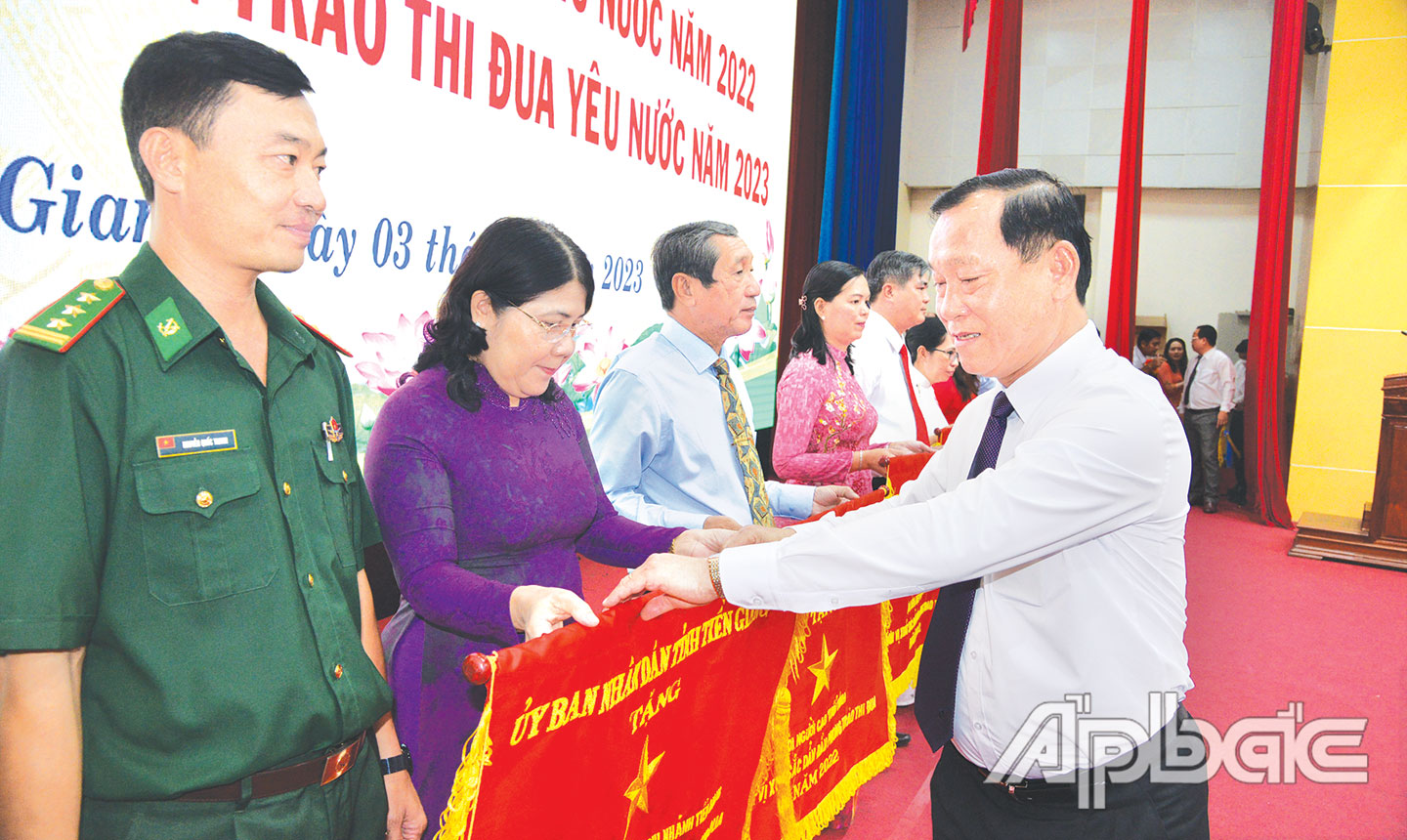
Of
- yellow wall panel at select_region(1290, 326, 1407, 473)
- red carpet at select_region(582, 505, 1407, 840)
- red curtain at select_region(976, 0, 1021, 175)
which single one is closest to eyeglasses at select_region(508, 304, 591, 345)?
red carpet at select_region(582, 505, 1407, 840)

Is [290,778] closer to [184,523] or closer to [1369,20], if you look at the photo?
[184,523]

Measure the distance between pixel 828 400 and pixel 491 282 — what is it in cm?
164

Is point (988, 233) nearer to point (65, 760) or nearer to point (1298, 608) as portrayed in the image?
point (65, 760)

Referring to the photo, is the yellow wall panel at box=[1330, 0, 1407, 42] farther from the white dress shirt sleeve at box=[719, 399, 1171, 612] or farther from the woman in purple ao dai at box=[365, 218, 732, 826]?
the woman in purple ao dai at box=[365, 218, 732, 826]

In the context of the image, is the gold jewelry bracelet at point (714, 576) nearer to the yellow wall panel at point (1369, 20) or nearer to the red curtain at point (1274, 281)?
the red curtain at point (1274, 281)

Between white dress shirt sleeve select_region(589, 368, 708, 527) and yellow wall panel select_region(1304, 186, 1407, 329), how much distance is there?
7.56 metres

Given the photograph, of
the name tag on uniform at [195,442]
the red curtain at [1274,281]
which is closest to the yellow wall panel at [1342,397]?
the red curtain at [1274,281]

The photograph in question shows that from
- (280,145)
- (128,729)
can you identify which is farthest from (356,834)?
(280,145)

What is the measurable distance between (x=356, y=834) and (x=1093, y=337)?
4.17 feet

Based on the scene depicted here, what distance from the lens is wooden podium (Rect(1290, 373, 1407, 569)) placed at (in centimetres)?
597

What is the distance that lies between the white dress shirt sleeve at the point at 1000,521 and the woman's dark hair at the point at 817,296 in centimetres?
180

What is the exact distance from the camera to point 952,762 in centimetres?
141

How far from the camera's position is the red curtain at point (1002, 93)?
6.57m

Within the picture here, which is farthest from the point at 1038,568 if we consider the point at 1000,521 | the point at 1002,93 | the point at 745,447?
the point at 1002,93
